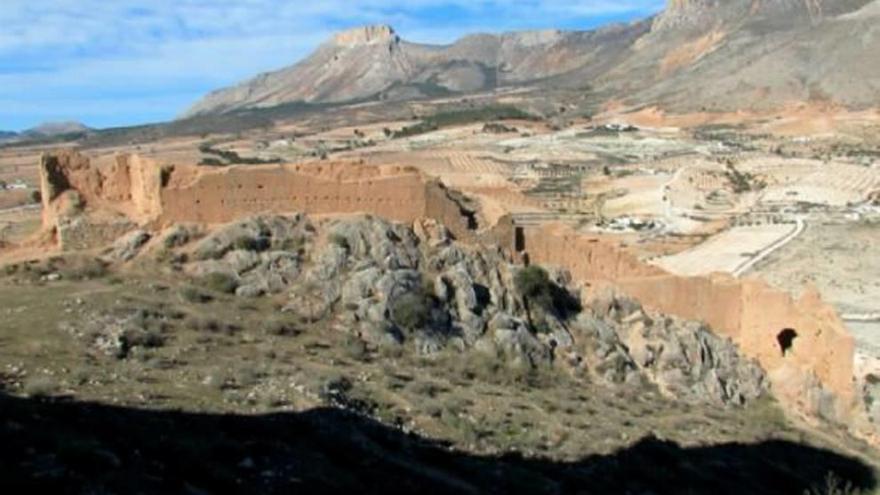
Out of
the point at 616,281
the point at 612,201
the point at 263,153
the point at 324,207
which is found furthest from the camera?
→ the point at 263,153

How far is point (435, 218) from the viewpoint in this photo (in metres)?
21.9

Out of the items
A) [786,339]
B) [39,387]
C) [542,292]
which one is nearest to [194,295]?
[39,387]

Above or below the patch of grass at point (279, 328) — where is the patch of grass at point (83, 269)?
above

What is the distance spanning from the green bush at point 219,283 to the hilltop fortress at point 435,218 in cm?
180

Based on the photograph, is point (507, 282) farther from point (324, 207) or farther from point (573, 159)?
point (573, 159)

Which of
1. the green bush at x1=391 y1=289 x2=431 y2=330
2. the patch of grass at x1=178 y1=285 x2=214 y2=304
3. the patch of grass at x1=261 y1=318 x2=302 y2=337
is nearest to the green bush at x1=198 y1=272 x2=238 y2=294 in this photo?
the patch of grass at x1=178 y1=285 x2=214 y2=304

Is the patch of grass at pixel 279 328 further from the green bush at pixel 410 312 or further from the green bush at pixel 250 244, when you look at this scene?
the green bush at pixel 250 244

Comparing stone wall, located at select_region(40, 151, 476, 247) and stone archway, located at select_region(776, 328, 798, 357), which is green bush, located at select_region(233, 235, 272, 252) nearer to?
stone wall, located at select_region(40, 151, 476, 247)

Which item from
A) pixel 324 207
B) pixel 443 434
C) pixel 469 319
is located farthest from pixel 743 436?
pixel 324 207

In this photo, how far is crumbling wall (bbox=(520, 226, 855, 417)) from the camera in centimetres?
2247

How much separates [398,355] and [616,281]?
7.33 meters

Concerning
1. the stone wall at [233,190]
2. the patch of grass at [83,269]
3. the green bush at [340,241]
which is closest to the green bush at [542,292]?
the stone wall at [233,190]

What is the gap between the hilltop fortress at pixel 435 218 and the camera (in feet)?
67.1

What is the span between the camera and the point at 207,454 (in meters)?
11.3
